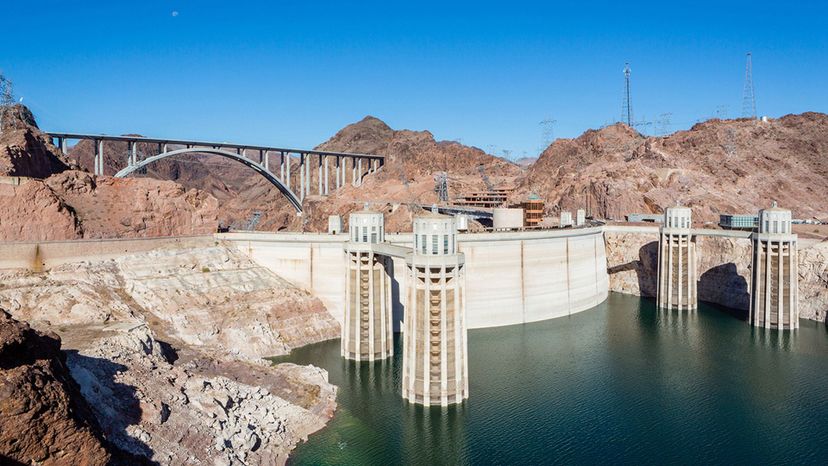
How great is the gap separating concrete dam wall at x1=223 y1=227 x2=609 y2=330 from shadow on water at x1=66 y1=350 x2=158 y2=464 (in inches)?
1176

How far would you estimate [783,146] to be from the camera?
107 meters

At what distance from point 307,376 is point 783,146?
101 meters

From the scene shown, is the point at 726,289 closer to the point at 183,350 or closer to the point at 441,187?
the point at 441,187

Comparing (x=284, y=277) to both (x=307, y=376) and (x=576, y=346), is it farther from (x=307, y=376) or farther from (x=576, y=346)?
(x=576, y=346)

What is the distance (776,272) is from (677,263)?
1359 centimetres

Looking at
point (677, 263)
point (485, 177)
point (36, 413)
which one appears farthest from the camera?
point (485, 177)

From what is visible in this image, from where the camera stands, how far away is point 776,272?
2469 inches

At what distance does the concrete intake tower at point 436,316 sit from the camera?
39.9 m

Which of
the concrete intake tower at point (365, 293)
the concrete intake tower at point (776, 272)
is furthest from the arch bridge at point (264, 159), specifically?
the concrete intake tower at point (776, 272)

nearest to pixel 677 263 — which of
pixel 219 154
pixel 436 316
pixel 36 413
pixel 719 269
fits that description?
pixel 719 269

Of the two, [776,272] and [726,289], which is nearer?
[776,272]

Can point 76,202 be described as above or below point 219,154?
below

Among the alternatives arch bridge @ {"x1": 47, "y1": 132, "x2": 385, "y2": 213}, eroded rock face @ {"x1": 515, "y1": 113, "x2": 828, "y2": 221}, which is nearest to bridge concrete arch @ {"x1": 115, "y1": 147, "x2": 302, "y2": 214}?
arch bridge @ {"x1": 47, "y1": 132, "x2": 385, "y2": 213}

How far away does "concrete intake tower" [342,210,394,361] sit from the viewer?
5059 centimetres
